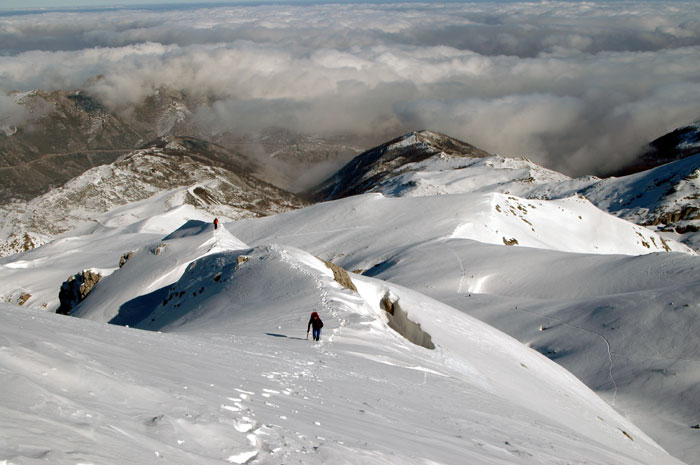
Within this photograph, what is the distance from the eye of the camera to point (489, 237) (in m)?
72.3

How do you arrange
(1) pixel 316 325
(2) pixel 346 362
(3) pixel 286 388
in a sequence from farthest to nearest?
(1) pixel 316 325, (2) pixel 346 362, (3) pixel 286 388

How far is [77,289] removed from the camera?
150 feet

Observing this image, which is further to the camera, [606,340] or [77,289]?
[77,289]

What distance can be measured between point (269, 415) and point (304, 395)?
2697 mm

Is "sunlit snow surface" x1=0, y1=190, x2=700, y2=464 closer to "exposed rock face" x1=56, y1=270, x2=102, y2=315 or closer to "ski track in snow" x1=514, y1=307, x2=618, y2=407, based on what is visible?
"ski track in snow" x1=514, y1=307, x2=618, y2=407

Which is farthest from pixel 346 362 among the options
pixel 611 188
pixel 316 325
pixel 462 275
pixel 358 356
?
pixel 611 188

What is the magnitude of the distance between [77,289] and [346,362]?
39154mm

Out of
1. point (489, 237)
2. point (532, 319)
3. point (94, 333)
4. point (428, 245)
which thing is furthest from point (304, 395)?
point (489, 237)

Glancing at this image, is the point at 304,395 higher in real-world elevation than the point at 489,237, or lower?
higher

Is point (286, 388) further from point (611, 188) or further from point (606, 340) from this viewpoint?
point (611, 188)

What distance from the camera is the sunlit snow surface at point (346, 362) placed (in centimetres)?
680

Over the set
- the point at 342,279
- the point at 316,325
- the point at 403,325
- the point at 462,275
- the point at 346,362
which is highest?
the point at 316,325

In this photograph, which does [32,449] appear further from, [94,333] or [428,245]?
[428,245]

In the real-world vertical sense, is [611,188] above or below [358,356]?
below
